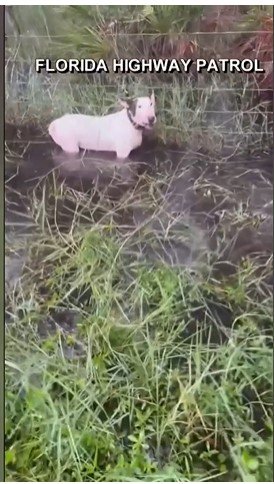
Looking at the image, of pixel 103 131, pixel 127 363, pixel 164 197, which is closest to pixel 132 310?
pixel 127 363

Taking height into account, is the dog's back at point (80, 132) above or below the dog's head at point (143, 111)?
below

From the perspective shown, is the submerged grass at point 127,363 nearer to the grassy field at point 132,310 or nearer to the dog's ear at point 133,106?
the grassy field at point 132,310

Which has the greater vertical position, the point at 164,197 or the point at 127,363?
the point at 164,197

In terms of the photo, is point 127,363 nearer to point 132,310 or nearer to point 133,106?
point 132,310

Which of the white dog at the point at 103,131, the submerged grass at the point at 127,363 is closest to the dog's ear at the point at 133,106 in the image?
the white dog at the point at 103,131

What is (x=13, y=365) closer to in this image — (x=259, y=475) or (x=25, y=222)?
(x=25, y=222)

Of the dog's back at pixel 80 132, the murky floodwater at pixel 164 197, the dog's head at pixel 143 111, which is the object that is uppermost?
the dog's head at pixel 143 111

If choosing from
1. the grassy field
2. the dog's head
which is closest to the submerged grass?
the grassy field
